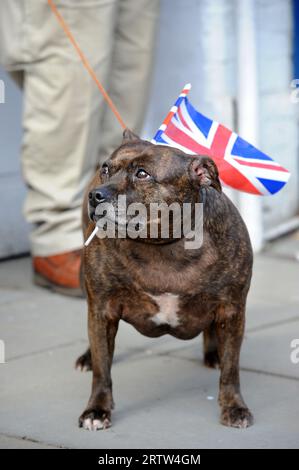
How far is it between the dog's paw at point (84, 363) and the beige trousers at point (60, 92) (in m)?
1.27

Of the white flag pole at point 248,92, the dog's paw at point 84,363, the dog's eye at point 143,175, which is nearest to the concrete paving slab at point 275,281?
the white flag pole at point 248,92

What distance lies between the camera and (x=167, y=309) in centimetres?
391

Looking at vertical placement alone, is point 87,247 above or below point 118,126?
below

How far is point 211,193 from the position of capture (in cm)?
389

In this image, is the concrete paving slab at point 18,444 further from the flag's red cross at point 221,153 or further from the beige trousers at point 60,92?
the beige trousers at point 60,92

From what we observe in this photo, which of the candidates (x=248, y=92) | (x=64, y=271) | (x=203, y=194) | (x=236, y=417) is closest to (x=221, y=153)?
(x=203, y=194)

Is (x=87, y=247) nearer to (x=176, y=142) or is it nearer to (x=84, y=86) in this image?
(x=176, y=142)

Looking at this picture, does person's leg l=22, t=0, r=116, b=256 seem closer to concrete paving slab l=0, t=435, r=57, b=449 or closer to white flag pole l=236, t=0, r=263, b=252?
white flag pole l=236, t=0, r=263, b=252

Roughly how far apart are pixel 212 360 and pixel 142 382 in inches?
14.1

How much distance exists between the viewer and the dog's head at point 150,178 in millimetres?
3596
